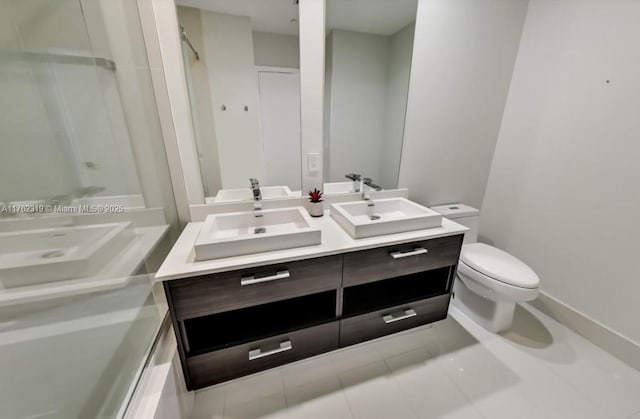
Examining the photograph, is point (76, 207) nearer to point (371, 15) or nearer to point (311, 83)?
point (311, 83)

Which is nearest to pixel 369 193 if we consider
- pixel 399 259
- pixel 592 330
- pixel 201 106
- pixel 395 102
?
pixel 399 259

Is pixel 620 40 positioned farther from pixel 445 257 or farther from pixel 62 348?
pixel 62 348

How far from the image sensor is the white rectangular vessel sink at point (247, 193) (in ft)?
4.60

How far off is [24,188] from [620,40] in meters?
2.57

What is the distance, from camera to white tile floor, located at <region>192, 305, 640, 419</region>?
113cm

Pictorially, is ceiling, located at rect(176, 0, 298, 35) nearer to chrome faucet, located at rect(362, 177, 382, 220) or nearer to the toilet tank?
chrome faucet, located at rect(362, 177, 382, 220)

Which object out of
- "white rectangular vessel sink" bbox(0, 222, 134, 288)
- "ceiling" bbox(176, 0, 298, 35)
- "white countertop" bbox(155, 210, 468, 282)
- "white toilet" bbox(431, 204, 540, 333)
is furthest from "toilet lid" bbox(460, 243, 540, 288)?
"white rectangular vessel sink" bbox(0, 222, 134, 288)

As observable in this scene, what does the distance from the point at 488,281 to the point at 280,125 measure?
5.00 ft

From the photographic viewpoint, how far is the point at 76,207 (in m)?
0.84

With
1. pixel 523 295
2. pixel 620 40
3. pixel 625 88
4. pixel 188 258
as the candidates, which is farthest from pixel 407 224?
pixel 620 40

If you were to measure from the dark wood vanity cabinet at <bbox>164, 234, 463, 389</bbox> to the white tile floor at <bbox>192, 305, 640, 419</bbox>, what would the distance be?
15 centimetres

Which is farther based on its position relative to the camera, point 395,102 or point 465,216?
point 465,216

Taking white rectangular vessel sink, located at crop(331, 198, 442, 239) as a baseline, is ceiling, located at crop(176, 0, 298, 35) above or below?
above

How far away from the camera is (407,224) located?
125cm
